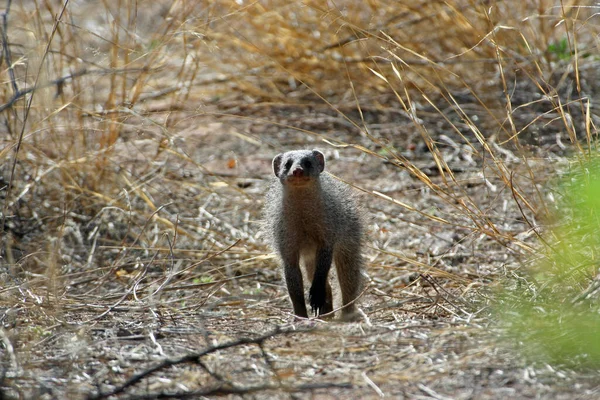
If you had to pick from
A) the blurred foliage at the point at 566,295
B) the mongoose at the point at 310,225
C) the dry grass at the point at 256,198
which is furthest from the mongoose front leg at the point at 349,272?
the blurred foliage at the point at 566,295

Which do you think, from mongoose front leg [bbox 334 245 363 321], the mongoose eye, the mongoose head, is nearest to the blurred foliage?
mongoose front leg [bbox 334 245 363 321]

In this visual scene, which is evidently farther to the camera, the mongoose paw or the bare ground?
the mongoose paw

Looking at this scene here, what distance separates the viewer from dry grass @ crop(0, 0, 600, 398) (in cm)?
275

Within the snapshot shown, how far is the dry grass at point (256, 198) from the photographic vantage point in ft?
9.01

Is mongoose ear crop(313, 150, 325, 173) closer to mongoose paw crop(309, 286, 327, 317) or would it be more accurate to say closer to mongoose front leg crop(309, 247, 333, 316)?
mongoose front leg crop(309, 247, 333, 316)

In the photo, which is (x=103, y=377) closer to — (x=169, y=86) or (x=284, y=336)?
(x=284, y=336)

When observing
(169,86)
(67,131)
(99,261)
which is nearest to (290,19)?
(169,86)

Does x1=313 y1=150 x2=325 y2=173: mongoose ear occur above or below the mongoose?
above

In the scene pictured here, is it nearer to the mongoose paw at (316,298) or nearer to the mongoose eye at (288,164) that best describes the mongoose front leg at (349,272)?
the mongoose paw at (316,298)

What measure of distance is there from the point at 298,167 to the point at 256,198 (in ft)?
5.33

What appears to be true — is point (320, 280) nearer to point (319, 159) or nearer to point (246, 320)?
point (246, 320)

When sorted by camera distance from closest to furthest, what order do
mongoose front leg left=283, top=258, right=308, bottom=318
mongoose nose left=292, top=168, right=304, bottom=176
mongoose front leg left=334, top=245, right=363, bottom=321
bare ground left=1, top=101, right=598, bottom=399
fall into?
1. bare ground left=1, top=101, right=598, bottom=399
2. mongoose nose left=292, top=168, right=304, bottom=176
3. mongoose front leg left=283, top=258, right=308, bottom=318
4. mongoose front leg left=334, top=245, right=363, bottom=321

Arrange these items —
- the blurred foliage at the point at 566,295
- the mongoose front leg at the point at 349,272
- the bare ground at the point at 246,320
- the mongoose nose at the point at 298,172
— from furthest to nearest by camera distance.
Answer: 1. the mongoose front leg at the point at 349,272
2. the mongoose nose at the point at 298,172
3. the blurred foliage at the point at 566,295
4. the bare ground at the point at 246,320

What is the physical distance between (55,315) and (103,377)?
0.67m
